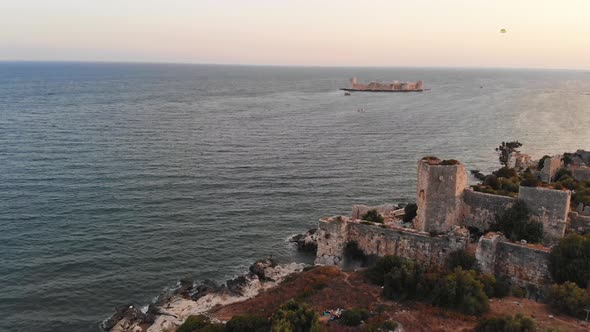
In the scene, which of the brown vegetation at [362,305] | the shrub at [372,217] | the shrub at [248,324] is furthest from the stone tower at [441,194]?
the shrub at [248,324]

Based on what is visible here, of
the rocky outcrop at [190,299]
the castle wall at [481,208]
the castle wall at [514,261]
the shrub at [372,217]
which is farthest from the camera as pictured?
the shrub at [372,217]

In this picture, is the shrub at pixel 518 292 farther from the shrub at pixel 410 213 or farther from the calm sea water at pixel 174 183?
the calm sea water at pixel 174 183

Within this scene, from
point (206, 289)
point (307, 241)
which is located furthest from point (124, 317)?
point (307, 241)

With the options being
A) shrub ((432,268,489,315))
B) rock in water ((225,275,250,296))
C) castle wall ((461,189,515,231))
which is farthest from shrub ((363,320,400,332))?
castle wall ((461,189,515,231))

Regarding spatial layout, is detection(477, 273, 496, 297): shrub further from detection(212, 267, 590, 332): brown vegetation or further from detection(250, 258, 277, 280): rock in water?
detection(250, 258, 277, 280): rock in water

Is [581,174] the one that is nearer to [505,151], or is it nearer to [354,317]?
[505,151]
